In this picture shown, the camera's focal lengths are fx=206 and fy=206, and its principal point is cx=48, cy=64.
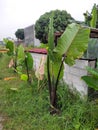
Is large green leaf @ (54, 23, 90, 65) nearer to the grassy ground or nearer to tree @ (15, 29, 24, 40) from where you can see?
the grassy ground

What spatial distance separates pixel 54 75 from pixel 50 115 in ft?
2.29

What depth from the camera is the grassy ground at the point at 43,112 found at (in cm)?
314

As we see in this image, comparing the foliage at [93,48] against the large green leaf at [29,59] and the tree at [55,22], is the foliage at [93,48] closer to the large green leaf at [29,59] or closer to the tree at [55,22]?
the large green leaf at [29,59]

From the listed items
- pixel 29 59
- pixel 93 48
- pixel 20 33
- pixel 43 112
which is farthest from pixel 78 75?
pixel 20 33

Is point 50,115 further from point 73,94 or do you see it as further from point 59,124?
point 73,94

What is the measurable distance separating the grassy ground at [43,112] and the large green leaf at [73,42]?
808 millimetres

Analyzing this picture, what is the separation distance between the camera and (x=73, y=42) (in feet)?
10.9

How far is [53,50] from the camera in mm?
3402

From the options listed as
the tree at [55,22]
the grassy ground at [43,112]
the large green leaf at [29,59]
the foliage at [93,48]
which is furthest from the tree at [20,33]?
the foliage at [93,48]

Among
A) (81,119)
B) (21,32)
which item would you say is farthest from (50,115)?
(21,32)

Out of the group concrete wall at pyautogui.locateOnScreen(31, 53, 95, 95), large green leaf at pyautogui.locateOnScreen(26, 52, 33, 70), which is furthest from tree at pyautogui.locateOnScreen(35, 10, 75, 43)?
concrete wall at pyautogui.locateOnScreen(31, 53, 95, 95)

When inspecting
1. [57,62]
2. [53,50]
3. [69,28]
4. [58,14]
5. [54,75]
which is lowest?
[54,75]

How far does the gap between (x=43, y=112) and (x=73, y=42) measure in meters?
1.39

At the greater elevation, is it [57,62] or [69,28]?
[69,28]
